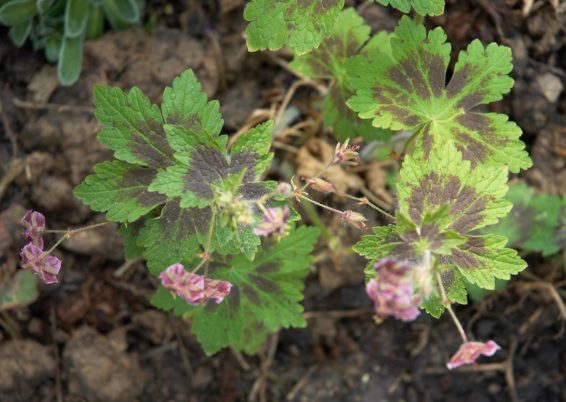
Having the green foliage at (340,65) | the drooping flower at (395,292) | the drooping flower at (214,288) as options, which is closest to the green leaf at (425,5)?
A: the green foliage at (340,65)

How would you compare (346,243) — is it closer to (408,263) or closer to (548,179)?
(548,179)

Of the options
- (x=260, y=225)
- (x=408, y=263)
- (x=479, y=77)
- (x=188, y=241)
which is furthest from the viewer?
(x=479, y=77)

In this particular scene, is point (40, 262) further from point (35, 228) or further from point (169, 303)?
point (169, 303)

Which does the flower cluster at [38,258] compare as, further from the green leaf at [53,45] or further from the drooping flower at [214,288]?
the green leaf at [53,45]

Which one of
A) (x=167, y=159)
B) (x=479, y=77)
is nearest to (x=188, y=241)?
(x=167, y=159)

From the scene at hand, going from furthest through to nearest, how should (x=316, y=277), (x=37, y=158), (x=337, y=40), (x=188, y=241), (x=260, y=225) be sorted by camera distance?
(x=316, y=277) → (x=37, y=158) → (x=337, y=40) → (x=188, y=241) → (x=260, y=225)

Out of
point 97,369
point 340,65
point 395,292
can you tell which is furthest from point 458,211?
point 97,369
